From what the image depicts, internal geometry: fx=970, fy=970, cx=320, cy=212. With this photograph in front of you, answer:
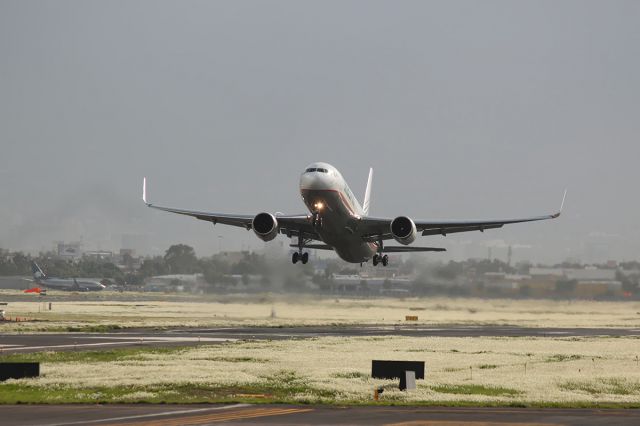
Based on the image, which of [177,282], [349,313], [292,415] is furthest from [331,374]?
[177,282]

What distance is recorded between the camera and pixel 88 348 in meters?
59.4

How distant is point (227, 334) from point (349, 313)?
31.7m

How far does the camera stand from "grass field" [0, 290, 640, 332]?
94375 mm

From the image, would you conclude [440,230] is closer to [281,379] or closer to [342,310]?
[281,379]

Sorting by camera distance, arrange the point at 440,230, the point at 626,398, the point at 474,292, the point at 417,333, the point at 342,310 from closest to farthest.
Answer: the point at 626,398 < the point at 440,230 < the point at 417,333 < the point at 474,292 < the point at 342,310

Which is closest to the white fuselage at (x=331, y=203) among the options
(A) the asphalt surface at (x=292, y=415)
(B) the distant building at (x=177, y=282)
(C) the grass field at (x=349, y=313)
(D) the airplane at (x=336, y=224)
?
(D) the airplane at (x=336, y=224)

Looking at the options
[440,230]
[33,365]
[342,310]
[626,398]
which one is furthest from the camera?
[342,310]

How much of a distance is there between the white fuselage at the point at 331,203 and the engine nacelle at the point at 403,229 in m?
2.41

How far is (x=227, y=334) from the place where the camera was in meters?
75.1

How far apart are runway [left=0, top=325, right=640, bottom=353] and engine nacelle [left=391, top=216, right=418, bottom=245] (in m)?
14.9

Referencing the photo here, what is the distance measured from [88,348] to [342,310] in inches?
1998

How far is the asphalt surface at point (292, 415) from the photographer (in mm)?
→ 30125

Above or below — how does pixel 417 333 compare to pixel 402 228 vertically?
below

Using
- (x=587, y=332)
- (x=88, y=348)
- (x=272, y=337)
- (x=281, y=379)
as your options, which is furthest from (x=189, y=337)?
(x=587, y=332)
